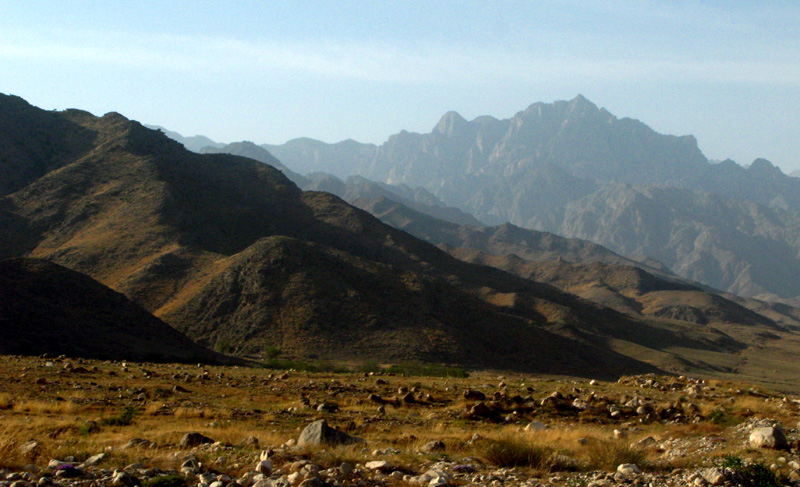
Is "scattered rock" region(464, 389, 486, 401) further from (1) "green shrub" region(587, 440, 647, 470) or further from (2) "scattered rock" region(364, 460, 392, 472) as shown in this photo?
(2) "scattered rock" region(364, 460, 392, 472)

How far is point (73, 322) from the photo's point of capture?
123 ft

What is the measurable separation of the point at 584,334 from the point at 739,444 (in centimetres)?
5978

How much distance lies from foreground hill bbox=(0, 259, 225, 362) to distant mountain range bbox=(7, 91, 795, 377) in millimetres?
993

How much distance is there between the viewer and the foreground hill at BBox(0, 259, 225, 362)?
34.3m

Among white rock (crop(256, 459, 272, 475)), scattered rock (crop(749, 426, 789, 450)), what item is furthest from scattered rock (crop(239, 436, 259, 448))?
scattered rock (crop(749, 426, 789, 450))

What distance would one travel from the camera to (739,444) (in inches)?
553

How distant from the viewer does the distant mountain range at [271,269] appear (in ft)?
180

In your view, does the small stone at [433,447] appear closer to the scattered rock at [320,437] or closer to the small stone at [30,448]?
the scattered rock at [320,437]

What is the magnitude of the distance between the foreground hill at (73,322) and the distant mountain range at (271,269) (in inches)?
39.1

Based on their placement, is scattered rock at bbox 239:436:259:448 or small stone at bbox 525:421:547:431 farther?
small stone at bbox 525:421:547:431

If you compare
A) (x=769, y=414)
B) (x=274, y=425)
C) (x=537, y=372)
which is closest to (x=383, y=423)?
(x=274, y=425)

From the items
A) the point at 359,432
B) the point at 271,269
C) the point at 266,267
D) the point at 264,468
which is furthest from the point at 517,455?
the point at 266,267

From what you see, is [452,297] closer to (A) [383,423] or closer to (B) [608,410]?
(B) [608,410]

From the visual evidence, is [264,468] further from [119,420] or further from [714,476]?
[714,476]
